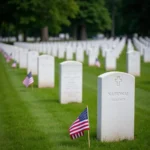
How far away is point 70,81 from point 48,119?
2.29 m

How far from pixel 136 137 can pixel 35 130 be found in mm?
2247

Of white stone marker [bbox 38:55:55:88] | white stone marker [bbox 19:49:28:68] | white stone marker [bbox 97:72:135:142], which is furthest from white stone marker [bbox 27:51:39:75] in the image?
white stone marker [bbox 97:72:135:142]

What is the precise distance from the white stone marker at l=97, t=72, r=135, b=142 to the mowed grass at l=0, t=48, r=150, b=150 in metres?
0.20

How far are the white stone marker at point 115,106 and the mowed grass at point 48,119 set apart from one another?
20 centimetres

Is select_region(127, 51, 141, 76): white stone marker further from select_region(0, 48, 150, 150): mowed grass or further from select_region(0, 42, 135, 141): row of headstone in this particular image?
select_region(0, 42, 135, 141): row of headstone

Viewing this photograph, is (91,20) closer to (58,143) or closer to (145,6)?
(145,6)

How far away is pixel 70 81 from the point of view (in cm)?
1320

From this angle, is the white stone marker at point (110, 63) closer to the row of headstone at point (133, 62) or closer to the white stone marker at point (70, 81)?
the row of headstone at point (133, 62)

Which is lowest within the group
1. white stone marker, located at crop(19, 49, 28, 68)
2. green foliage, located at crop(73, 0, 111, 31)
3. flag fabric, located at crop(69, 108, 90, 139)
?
white stone marker, located at crop(19, 49, 28, 68)

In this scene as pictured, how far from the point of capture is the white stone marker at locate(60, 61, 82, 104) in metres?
13.1

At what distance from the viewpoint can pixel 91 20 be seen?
6700 cm

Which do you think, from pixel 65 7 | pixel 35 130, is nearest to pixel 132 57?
pixel 35 130

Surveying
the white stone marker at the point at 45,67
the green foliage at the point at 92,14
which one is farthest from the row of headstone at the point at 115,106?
the green foliage at the point at 92,14

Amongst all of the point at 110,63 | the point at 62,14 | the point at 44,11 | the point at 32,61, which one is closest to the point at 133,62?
the point at 110,63
